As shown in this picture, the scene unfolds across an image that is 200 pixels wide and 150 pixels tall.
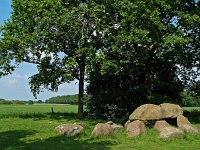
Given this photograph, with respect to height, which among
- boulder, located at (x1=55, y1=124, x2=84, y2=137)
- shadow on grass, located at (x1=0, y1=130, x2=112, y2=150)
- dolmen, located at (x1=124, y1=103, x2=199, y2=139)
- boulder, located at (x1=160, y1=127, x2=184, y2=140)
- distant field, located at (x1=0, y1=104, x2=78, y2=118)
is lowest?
shadow on grass, located at (x1=0, y1=130, x2=112, y2=150)

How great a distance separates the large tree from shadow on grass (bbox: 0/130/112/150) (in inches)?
413

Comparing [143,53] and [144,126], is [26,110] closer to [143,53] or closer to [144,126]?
[143,53]

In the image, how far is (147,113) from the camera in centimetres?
2984

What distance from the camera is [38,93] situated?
43344mm

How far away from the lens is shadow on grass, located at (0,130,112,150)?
2079 cm

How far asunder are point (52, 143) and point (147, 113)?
31.2 ft

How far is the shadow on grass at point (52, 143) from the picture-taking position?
68.2 feet

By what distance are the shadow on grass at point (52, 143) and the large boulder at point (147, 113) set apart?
660cm

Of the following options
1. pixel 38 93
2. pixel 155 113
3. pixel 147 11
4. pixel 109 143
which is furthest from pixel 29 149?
pixel 38 93

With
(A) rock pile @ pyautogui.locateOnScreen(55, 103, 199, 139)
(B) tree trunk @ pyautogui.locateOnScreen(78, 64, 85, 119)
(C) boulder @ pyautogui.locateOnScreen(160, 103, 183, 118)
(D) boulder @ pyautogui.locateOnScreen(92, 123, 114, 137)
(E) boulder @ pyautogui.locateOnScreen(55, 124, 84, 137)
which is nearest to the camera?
(A) rock pile @ pyautogui.locateOnScreen(55, 103, 199, 139)

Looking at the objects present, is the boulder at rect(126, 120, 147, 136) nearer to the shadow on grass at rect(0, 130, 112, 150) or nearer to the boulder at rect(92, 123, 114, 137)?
the boulder at rect(92, 123, 114, 137)

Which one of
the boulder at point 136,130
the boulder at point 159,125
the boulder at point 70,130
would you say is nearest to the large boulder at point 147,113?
the boulder at point 159,125

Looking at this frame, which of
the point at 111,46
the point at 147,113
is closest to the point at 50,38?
the point at 111,46

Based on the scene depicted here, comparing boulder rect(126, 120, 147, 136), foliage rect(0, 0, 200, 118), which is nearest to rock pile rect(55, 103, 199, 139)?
boulder rect(126, 120, 147, 136)
